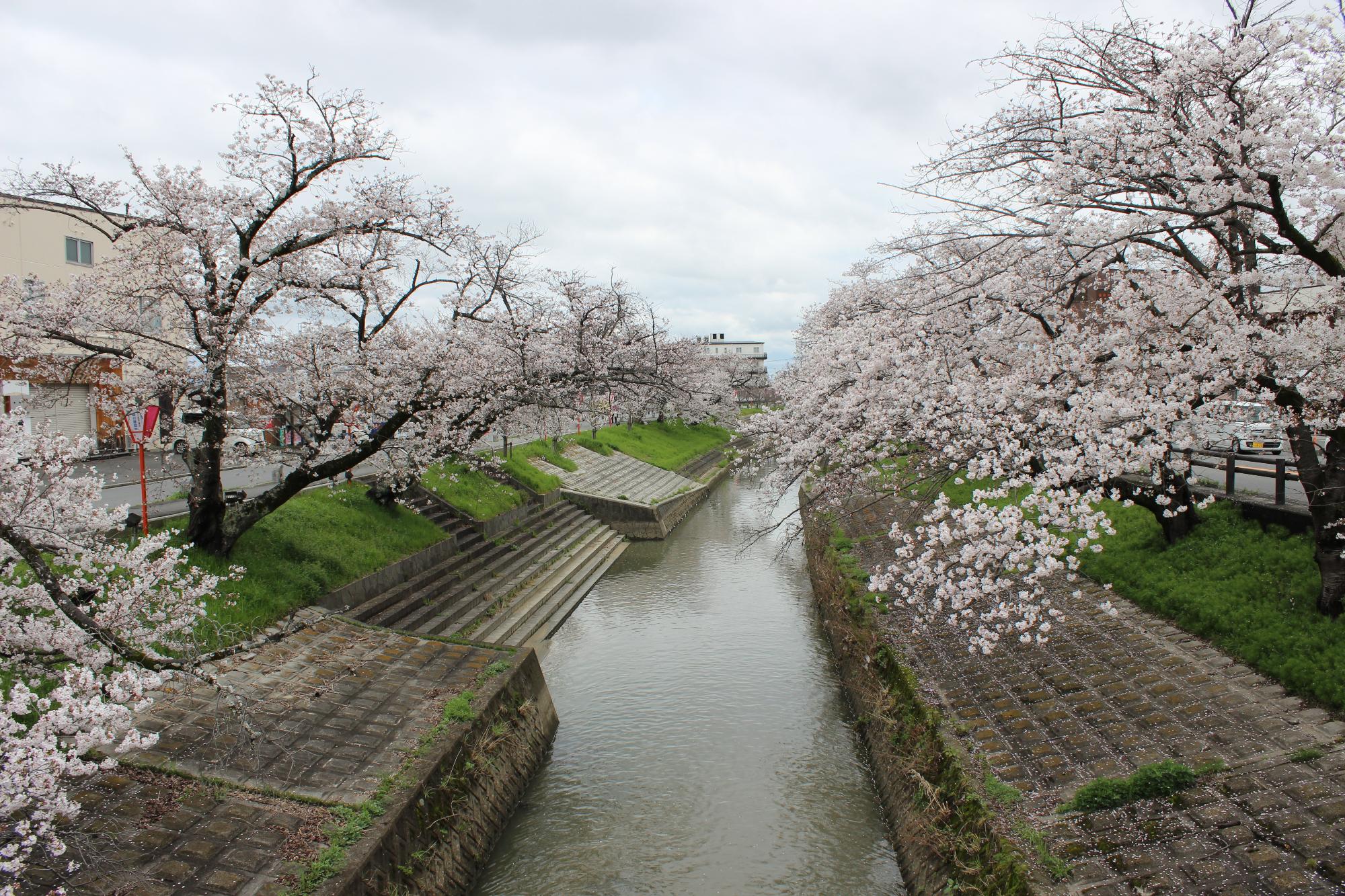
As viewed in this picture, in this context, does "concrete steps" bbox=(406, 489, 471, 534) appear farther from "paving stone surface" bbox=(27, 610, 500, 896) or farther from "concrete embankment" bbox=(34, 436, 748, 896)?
"paving stone surface" bbox=(27, 610, 500, 896)

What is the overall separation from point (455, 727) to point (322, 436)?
16.8 ft

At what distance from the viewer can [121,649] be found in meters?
5.48

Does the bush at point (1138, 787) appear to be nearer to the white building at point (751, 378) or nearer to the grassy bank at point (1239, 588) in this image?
the grassy bank at point (1239, 588)

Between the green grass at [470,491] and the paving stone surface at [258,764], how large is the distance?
7497mm

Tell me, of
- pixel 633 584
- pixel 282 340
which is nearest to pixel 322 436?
pixel 282 340

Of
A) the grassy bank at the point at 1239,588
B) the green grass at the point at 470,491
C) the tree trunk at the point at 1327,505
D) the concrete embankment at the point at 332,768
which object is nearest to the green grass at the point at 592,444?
the green grass at the point at 470,491

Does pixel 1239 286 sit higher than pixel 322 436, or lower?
higher

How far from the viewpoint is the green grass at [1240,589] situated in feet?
24.1

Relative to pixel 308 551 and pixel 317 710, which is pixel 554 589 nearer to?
pixel 308 551

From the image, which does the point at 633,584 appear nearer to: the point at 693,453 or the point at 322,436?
the point at 322,436

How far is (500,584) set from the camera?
661 inches

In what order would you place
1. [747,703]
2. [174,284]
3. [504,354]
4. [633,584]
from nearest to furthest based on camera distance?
[174,284]
[747,703]
[504,354]
[633,584]

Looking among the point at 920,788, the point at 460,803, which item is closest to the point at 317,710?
the point at 460,803

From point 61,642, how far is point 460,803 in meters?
4.32
